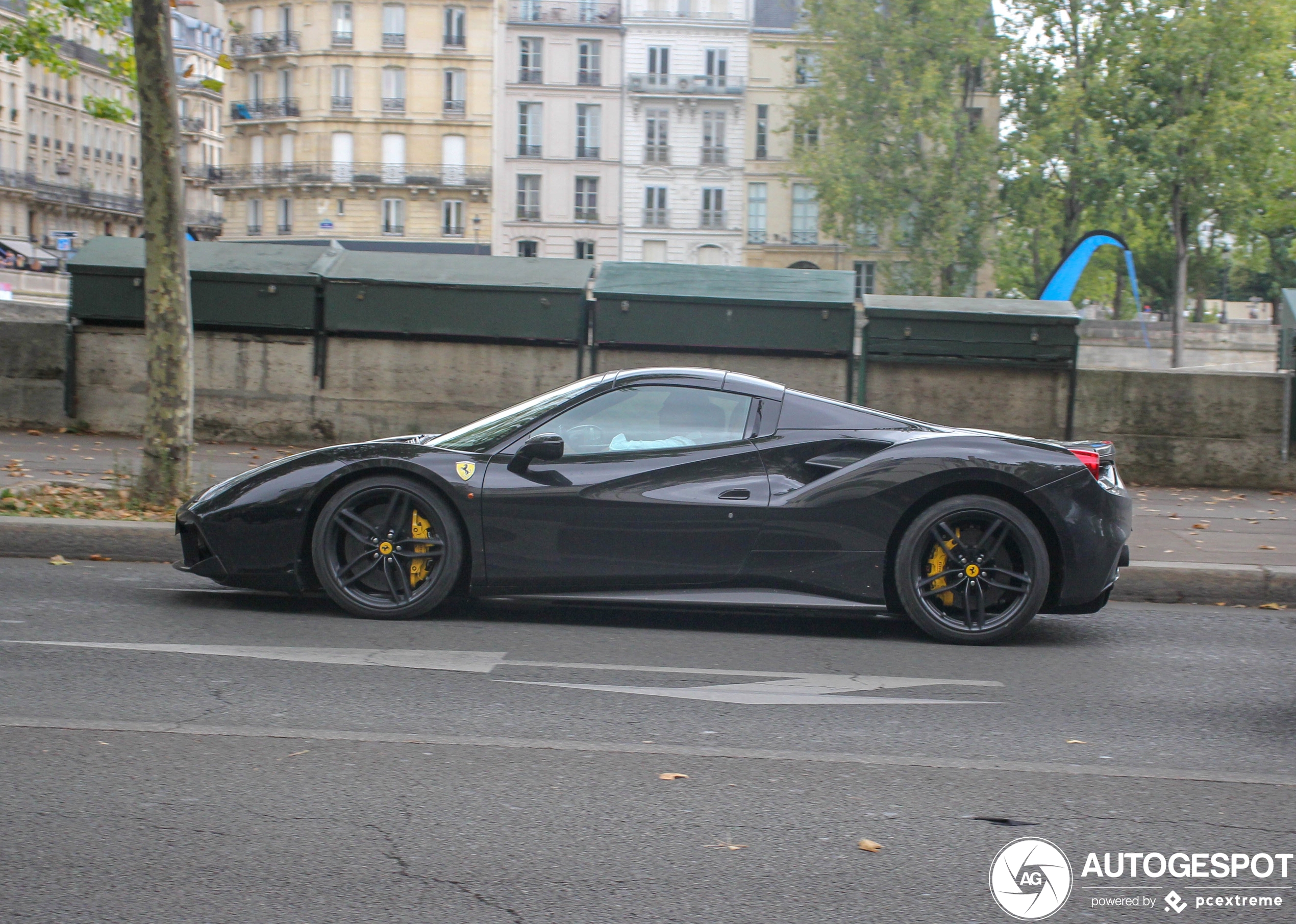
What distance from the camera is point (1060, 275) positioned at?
85.4 feet

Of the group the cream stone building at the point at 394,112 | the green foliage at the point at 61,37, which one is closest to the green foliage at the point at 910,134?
the cream stone building at the point at 394,112

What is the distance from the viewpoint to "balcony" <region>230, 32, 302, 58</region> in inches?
2554

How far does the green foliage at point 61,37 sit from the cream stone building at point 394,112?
1714 inches

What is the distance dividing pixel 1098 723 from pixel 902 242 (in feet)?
154

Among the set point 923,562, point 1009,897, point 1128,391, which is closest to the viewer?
point 1009,897

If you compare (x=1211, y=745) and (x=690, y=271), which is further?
(x=690, y=271)

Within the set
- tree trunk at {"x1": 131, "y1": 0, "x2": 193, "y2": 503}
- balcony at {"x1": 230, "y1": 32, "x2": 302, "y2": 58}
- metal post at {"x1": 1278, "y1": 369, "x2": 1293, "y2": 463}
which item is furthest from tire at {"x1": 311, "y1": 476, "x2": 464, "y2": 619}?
balcony at {"x1": 230, "y1": 32, "x2": 302, "y2": 58}

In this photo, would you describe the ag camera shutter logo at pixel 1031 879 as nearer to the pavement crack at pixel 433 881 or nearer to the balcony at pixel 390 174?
the pavement crack at pixel 433 881

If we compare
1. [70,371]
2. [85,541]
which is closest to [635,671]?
[85,541]

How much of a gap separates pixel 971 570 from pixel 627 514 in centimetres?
163

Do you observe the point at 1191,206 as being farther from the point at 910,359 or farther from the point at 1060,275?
the point at 910,359

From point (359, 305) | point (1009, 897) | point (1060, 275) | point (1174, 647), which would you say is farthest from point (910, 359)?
point (1060, 275)

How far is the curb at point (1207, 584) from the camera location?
25.5 ft

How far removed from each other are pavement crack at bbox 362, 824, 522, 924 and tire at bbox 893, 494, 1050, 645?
11.0 ft
